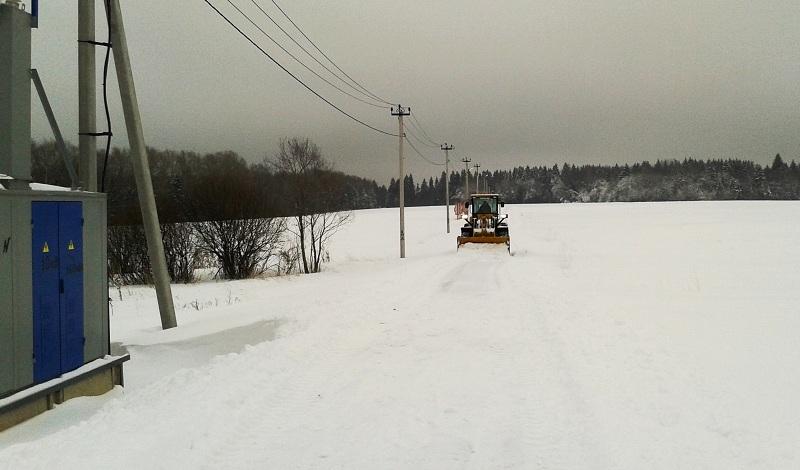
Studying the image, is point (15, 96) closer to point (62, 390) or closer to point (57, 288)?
point (57, 288)

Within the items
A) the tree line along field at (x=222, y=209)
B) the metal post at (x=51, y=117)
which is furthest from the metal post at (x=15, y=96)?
the tree line along field at (x=222, y=209)

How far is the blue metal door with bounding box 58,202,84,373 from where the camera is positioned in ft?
19.9

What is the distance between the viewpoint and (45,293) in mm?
5750

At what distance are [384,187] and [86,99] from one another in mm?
156078

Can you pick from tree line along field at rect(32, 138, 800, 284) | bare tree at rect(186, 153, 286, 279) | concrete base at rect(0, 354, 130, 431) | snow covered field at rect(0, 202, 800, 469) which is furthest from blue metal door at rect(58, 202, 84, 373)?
bare tree at rect(186, 153, 286, 279)

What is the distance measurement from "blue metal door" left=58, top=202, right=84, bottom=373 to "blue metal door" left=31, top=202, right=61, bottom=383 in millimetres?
87

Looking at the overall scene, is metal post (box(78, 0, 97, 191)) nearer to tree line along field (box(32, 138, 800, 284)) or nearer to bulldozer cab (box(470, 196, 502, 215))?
tree line along field (box(32, 138, 800, 284))

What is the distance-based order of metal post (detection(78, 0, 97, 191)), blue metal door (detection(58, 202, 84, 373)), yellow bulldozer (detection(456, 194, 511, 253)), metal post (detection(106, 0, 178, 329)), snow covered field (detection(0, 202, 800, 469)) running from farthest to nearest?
1. yellow bulldozer (detection(456, 194, 511, 253))
2. metal post (detection(106, 0, 178, 329))
3. metal post (detection(78, 0, 97, 191))
4. blue metal door (detection(58, 202, 84, 373))
5. snow covered field (detection(0, 202, 800, 469))

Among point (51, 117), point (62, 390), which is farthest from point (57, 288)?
point (51, 117)

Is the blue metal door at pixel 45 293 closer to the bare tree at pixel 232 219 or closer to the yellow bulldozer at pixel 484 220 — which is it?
the bare tree at pixel 232 219

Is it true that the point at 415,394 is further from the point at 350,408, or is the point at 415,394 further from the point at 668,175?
the point at 668,175

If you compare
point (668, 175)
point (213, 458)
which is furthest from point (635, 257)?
point (668, 175)

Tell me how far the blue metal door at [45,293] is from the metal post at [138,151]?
13.9 ft

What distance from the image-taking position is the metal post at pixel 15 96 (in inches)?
229
